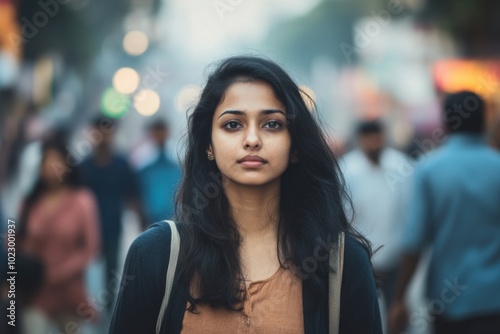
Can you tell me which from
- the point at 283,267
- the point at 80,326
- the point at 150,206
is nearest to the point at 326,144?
the point at 283,267

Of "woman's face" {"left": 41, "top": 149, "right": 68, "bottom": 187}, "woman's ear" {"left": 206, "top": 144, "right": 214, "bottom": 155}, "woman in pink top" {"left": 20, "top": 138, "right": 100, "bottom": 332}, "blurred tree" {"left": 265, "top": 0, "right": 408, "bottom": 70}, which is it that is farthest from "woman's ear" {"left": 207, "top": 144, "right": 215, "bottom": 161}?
"blurred tree" {"left": 265, "top": 0, "right": 408, "bottom": 70}

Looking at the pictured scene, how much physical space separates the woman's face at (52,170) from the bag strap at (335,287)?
206 inches

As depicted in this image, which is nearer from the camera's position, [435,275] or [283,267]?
[283,267]

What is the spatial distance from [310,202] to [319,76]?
168ft

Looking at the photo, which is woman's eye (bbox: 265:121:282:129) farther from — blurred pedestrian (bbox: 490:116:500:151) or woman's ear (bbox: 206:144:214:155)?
blurred pedestrian (bbox: 490:116:500:151)

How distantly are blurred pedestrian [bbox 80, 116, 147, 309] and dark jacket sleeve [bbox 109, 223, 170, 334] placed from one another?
689 cm

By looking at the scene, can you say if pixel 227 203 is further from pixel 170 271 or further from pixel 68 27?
pixel 68 27

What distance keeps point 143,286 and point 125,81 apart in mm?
38346

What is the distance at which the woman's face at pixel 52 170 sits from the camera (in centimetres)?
793

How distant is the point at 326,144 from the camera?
3.21 meters

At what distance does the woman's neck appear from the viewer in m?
3.09

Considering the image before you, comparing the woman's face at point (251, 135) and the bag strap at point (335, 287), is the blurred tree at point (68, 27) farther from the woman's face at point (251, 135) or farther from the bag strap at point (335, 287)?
the bag strap at point (335, 287)

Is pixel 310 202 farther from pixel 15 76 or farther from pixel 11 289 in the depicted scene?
pixel 15 76

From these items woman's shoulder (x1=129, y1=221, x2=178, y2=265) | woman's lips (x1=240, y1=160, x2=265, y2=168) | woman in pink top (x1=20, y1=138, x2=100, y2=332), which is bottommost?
woman in pink top (x1=20, y1=138, x2=100, y2=332)
